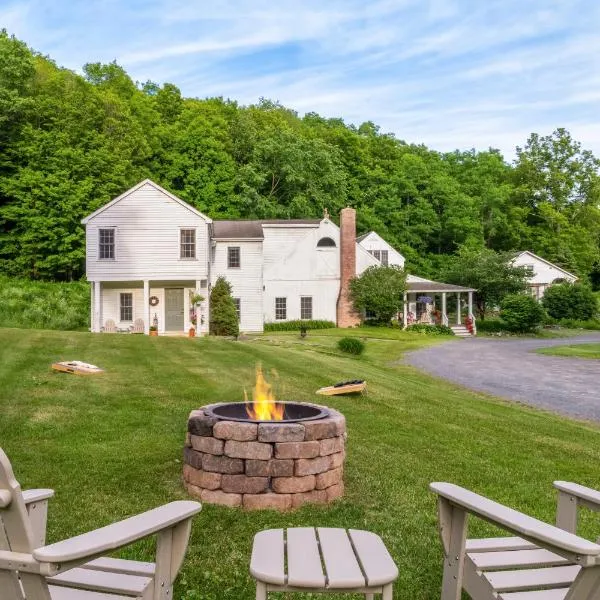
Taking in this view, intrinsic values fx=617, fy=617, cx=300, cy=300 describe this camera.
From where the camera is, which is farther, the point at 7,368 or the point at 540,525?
the point at 7,368

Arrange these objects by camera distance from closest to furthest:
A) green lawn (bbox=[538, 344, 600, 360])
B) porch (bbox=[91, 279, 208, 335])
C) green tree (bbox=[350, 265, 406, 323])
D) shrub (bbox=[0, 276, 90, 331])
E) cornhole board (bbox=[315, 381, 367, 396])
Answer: cornhole board (bbox=[315, 381, 367, 396]), green lawn (bbox=[538, 344, 600, 360]), shrub (bbox=[0, 276, 90, 331]), porch (bbox=[91, 279, 208, 335]), green tree (bbox=[350, 265, 406, 323])

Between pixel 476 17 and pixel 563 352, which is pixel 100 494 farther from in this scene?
pixel 563 352

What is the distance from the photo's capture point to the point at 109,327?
3011cm

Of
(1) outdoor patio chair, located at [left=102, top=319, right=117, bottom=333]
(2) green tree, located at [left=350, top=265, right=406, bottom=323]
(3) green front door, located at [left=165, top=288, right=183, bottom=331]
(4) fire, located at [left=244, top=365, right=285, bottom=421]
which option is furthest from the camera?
(2) green tree, located at [left=350, top=265, right=406, bottom=323]

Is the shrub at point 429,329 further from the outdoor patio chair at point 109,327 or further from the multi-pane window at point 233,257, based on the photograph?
the outdoor patio chair at point 109,327

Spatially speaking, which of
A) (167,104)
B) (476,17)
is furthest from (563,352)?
(167,104)

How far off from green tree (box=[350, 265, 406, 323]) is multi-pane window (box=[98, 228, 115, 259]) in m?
15.6

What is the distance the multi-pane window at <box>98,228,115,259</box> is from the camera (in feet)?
95.2

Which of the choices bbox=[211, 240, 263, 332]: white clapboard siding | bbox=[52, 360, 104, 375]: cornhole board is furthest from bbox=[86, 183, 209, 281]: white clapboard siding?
bbox=[52, 360, 104, 375]: cornhole board

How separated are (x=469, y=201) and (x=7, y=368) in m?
52.9

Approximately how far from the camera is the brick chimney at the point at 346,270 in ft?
128

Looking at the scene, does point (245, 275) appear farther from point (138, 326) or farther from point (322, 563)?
point (322, 563)

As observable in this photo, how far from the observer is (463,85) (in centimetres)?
2845

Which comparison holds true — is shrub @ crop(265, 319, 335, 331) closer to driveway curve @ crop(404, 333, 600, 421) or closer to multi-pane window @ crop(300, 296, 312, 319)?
multi-pane window @ crop(300, 296, 312, 319)
